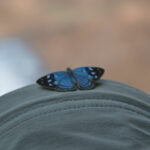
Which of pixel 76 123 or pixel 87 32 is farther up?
pixel 87 32

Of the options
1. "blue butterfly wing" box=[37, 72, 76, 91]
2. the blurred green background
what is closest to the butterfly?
"blue butterfly wing" box=[37, 72, 76, 91]

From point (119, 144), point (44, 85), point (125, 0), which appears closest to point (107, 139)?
point (119, 144)

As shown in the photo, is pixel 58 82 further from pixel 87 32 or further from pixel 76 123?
pixel 87 32

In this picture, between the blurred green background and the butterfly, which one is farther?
the blurred green background

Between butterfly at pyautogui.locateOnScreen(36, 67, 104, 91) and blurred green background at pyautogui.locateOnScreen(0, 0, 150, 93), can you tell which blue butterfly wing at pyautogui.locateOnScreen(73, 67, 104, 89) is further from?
blurred green background at pyautogui.locateOnScreen(0, 0, 150, 93)

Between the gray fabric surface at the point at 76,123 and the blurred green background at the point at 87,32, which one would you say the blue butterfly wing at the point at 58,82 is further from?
the blurred green background at the point at 87,32

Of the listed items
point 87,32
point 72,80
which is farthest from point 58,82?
point 87,32

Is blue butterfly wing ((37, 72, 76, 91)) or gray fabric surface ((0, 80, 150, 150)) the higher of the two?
blue butterfly wing ((37, 72, 76, 91))
